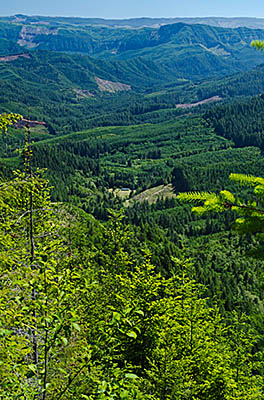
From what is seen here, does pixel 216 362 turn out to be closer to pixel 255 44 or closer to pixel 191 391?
pixel 191 391

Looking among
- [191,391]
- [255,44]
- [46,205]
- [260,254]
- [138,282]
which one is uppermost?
[255,44]

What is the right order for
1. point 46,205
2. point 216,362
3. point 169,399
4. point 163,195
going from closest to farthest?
point 169,399, point 216,362, point 46,205, point 163,195

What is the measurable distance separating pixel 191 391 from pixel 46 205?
1439cm

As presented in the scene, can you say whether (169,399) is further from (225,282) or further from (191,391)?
(225,282)

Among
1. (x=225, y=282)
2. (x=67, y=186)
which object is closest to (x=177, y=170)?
(x=67, y=186)

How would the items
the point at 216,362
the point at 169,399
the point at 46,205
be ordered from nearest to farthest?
the point at 169,399 → the point at 216,362 → the point at 46,205

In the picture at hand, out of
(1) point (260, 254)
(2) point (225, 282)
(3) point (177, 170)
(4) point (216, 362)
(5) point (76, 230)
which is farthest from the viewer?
(3) point (177, 170)

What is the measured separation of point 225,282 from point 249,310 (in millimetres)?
14550

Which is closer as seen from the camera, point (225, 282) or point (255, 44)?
point (255, 44)

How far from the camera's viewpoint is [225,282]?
7862 centimetres

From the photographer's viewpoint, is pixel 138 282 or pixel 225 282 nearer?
pixel 138 282

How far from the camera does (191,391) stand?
17703 mm

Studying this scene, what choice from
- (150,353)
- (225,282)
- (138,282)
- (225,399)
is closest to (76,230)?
(138,282)

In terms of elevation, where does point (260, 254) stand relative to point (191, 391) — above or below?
above
